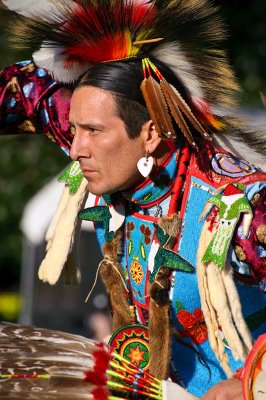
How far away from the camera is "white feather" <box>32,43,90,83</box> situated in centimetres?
350

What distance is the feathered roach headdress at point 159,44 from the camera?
10.8 feet

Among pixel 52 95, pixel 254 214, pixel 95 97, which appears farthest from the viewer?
pixel 52 95

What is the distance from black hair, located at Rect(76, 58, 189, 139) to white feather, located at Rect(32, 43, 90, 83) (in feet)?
0.46

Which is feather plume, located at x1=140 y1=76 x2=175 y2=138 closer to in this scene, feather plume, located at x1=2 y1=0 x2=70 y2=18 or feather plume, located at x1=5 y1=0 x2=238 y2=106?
feather plume, located at x1=5 y1=0 x2=238 y2=106

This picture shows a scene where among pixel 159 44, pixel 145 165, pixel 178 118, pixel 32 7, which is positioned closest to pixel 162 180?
pixel 145 165

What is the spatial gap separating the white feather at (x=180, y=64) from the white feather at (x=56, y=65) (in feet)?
0.87

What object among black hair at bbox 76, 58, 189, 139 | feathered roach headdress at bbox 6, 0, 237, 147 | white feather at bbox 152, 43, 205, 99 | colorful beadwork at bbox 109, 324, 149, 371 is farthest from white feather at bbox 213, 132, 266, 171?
colorful beadwork at bbox 109, 324, 149, 371

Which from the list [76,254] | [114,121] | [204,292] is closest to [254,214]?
[204,292]

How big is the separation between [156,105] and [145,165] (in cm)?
20

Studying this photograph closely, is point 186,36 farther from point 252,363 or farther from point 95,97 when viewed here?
point 252,363

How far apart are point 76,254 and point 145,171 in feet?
1.91

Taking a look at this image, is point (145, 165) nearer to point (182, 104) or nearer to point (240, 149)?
point (182, 104)

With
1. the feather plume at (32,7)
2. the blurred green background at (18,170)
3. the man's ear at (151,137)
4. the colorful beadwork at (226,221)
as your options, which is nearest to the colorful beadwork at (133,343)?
the colorful beadwork at (226,221)

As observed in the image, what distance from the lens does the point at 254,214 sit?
124 inches
